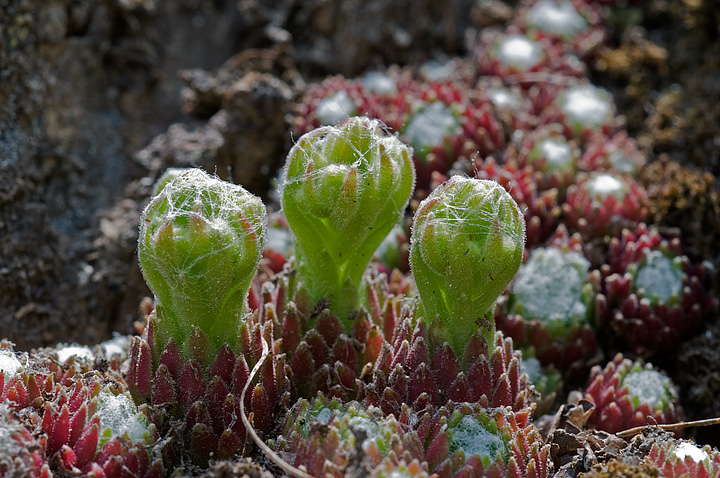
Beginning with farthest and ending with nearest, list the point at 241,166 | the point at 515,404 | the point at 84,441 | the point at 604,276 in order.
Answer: the point at 241,166 → the point at 604,276 → the point at 515,404 → the point at 84,441

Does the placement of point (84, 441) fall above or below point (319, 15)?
below

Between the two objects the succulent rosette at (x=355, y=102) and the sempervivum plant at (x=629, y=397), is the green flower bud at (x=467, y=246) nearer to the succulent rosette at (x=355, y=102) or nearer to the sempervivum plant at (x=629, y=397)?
the sempervivum plant at (x=629, y=397)

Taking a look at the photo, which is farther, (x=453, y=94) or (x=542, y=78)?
(x=542, y=78)

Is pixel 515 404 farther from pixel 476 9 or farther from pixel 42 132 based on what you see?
pixel 476 9

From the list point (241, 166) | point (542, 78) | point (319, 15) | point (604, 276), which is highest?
point (319, 15)

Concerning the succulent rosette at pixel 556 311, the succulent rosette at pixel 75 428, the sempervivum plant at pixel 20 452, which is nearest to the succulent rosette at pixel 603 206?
the succulent rosette at pixel 556 311

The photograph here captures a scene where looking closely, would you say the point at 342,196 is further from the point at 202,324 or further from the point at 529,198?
the point at 529,198

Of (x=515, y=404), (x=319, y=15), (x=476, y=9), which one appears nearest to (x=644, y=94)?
(x=476, y=9)

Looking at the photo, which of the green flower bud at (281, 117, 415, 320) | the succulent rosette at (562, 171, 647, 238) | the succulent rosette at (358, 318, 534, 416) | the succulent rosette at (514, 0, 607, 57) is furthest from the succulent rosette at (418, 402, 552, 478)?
the succulent rosette at (514, 0, 607, 57)
